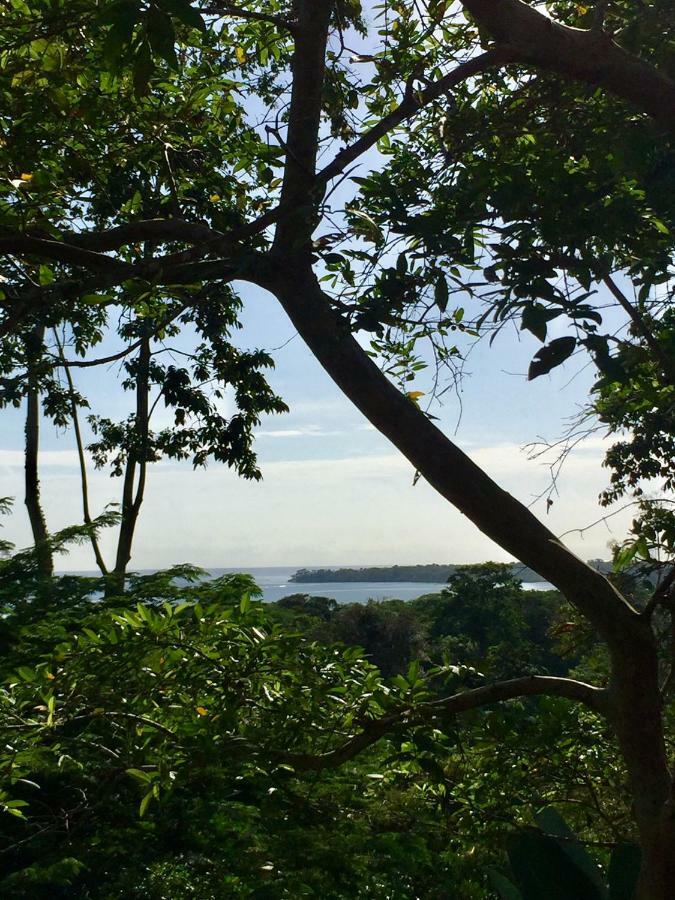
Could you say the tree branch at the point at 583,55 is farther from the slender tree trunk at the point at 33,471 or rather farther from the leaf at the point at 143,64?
the slender tree trunk at the point at 33,471

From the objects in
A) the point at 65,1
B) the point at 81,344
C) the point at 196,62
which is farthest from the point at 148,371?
the point at 65,1

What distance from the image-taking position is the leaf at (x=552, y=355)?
176 cm

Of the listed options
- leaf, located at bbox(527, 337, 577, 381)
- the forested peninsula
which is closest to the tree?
leaf, located at bbox(527, 337, 577, 381)

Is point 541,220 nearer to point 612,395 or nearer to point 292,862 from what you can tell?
point 612,395

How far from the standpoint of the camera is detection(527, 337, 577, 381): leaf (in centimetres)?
176

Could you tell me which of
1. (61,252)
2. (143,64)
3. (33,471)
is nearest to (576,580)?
(143,64)

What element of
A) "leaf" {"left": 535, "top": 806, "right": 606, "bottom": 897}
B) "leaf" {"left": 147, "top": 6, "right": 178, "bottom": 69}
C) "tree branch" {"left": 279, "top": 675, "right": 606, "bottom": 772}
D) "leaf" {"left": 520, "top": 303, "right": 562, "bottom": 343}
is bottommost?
"leaf" {"left": 535, "top": 806, "right": 606, "bottom": 897}

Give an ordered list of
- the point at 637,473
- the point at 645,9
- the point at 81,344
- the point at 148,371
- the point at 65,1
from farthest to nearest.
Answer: the point at 148,371
the point at 81,344
the point at 637,473
the point at 65,1
the point at 645,9

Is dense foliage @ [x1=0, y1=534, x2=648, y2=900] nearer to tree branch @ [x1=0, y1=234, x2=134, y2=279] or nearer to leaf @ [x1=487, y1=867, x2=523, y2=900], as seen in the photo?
leaf @ [x1=487, y1=867, x2=523, y2=900]

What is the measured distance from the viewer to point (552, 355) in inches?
69.6

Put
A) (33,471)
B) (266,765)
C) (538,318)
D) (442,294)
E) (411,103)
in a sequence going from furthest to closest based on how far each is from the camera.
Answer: (33,471)
(411,103)
(266,765)
(442,294)
(538,318)

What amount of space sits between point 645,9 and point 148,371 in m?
8.01

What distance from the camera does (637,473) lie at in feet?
19.9

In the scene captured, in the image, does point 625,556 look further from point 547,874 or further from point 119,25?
point 119,25
